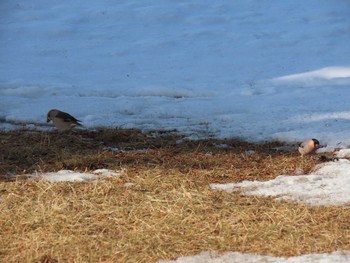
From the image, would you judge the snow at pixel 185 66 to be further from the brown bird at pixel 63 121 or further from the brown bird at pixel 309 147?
the brown bird at pixel 309 147

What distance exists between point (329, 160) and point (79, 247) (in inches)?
157

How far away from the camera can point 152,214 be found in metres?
6.64

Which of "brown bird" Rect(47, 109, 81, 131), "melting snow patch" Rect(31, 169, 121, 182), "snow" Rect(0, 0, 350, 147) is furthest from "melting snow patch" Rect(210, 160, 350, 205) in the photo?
"brown bird" Rect(47, 109, 81, 131)

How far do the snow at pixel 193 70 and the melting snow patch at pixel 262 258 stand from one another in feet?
4.53

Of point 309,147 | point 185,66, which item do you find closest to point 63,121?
point 309,147

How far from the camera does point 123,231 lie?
20.7 ft

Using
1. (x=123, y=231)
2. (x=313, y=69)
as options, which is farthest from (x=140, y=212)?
(x=313, y=69)

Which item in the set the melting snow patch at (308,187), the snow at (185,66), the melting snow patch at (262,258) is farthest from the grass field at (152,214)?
the snow at (185,66)

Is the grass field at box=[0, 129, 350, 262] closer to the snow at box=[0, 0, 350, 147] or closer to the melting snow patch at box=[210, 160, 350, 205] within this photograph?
the melting snow patch at box=[210, 160, 350, 205]

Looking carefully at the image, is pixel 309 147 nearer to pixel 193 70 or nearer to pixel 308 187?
pixel 308 187

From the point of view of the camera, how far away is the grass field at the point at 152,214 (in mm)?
5910

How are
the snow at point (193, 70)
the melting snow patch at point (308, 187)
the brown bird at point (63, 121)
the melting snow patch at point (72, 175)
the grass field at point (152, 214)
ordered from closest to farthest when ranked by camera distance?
the grass field at point (152, 214), the melting snow patch at point (308, 187), the melting snow patch at point (72, 175), the brown bird at point (63, 121), the snow at point (193, 70)

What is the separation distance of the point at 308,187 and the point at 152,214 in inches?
68.2

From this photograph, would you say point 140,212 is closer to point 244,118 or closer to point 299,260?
point 299,260
